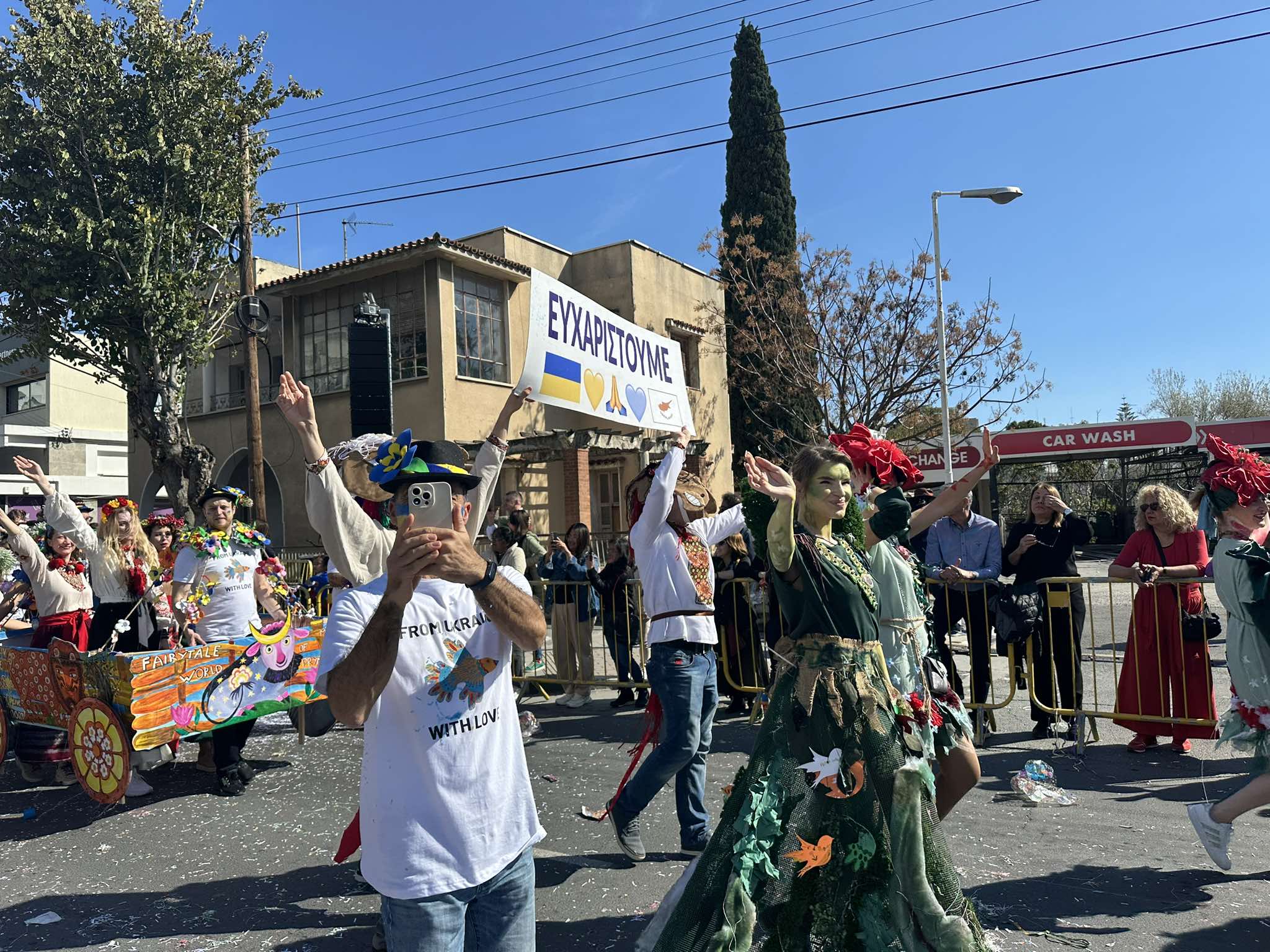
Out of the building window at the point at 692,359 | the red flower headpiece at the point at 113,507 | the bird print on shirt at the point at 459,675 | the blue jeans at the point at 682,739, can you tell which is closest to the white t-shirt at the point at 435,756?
the bird print on shirt at the point at 459,675

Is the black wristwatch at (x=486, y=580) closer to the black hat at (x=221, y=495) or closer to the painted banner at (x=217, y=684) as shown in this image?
the painted banner at (x=217, y=684)

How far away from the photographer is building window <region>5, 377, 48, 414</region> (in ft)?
118

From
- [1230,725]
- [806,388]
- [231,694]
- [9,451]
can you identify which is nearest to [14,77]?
[231,694]

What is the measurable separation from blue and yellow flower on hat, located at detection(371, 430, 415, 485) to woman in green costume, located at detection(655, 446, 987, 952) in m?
1.42

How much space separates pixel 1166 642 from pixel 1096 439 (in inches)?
759

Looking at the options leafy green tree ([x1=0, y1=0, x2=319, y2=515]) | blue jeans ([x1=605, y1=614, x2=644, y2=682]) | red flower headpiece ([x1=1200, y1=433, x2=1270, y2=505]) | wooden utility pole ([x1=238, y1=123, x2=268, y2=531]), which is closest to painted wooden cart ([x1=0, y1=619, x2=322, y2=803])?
blue jeans ([x1=605, y1=614, x2=644, y2=682])

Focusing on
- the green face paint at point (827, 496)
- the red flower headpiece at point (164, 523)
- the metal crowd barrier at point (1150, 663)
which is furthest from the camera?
the red flower headpiece at point (164, 523)

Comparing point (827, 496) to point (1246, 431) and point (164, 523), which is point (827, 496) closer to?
point (164, 523)

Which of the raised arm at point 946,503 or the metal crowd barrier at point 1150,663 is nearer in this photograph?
the raised arm at point 946,503

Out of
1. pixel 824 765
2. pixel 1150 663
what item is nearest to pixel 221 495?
pixel 824 765

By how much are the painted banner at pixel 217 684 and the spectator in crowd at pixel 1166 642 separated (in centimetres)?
564

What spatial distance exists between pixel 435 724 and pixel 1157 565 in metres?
6.08

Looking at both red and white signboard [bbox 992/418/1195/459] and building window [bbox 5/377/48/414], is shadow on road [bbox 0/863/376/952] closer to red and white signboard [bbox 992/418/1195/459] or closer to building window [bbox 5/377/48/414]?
red and white signboard [bbox 992/418/1195/459]

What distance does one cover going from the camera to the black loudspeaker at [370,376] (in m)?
5.96
